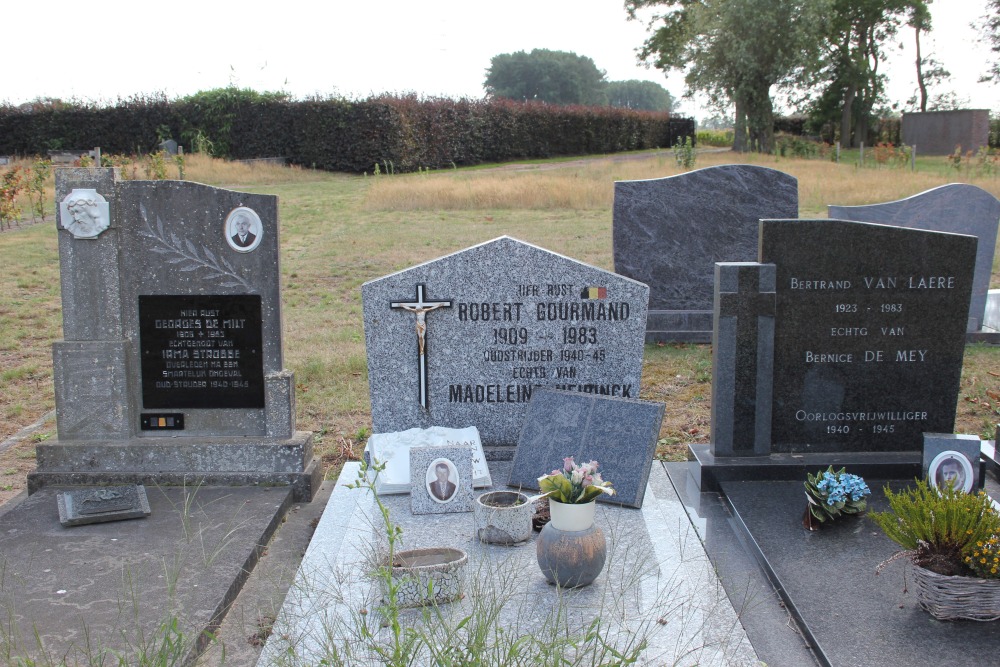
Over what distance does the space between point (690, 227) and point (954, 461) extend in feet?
14.1

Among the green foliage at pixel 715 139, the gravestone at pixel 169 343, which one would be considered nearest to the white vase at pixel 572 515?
the gravestone at pixel 169 343

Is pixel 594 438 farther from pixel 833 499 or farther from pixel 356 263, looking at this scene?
pixel 356 263

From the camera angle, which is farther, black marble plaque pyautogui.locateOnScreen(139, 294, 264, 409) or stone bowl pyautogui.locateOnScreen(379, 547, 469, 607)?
black marble plaque pyautogui.locateOnScreen(139, 294, 264, 409)

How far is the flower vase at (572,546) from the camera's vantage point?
3492 mm

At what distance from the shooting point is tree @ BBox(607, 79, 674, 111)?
10981 cm

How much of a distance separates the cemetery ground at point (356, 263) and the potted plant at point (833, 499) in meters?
1.48

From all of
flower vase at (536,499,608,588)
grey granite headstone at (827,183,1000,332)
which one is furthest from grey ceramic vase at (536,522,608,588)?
grey granite headstone at (827,183,1000,332)

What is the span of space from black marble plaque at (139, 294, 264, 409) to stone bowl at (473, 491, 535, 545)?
1.77 m

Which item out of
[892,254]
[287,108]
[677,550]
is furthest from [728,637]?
[287,108]

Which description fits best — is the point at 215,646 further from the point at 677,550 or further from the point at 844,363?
the point at 844,363

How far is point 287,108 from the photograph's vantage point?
28484mm

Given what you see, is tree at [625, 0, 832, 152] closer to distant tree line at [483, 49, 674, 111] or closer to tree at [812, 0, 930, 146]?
tree at [812, 0, 930, 146]

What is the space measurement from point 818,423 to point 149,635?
3554 mm

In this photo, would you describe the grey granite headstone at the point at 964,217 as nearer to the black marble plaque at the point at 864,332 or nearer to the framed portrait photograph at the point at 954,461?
the black marble plaque at the point at 864,332
